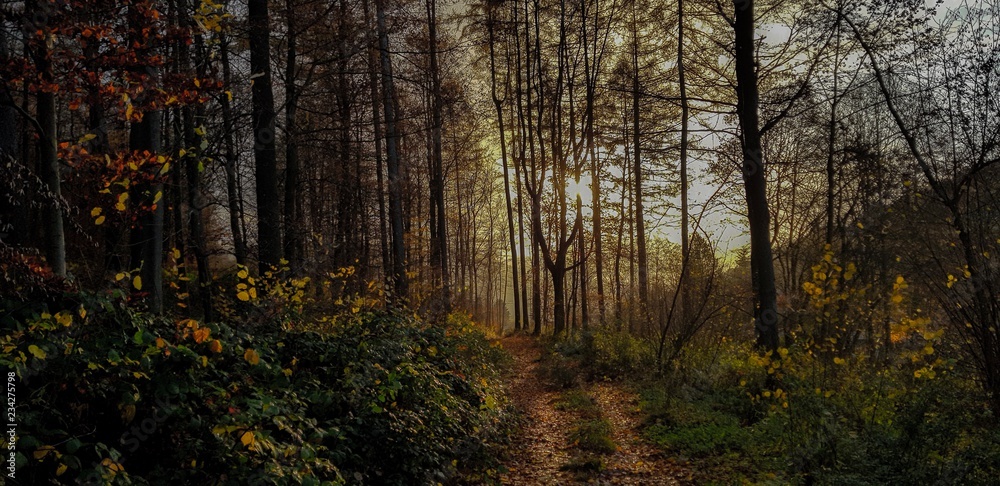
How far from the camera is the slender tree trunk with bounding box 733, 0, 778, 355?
324 inches

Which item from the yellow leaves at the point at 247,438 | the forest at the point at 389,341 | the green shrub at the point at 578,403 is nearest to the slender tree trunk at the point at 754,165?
the forest at the point at 389,341

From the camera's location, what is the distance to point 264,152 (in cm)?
892

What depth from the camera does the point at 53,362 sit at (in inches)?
139

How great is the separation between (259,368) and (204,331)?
2.76ft

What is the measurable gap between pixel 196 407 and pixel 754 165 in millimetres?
7714

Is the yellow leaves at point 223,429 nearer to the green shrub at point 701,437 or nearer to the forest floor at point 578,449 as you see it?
the forest floor at point 578,449

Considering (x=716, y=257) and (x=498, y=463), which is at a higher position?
(x=716, y=257)

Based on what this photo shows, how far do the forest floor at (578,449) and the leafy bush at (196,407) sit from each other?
1.11 metres

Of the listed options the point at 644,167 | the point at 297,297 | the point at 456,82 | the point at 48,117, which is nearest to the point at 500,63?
the point at 456,82

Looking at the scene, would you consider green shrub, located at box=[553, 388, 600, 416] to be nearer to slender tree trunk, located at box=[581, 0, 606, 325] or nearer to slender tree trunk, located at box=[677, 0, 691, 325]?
slender tree trunk, located at box=[677, 0, 691, 325]

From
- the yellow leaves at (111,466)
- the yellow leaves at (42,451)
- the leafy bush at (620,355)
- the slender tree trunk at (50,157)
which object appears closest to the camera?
the yellow leaves at (42,451)

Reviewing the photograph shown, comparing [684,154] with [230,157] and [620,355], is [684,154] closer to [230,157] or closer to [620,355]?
[620,355]

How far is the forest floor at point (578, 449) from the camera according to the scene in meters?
6.08

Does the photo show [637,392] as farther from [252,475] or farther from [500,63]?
[500,63]
